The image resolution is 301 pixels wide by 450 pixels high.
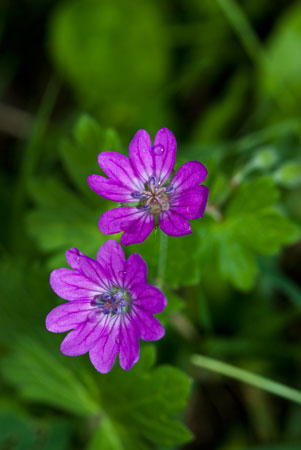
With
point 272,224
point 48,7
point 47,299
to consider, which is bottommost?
point 272,224

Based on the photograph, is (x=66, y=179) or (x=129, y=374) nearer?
(x=129, y=374)

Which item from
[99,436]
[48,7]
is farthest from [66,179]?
[99,436]

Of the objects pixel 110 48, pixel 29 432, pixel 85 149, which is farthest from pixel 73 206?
pixel 110 48

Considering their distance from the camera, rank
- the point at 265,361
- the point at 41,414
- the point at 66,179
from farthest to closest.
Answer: the point at 66,179
the point at 265,361
the point at 41,414

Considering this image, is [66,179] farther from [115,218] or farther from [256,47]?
[115,218]

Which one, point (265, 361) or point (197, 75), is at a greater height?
point (197, 75)

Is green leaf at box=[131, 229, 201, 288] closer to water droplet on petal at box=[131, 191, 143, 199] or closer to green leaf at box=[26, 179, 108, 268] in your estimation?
water droplet on petal at box=[131, 191, 143, 199]

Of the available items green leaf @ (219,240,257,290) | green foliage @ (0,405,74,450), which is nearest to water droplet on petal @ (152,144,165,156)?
green leaf @ (219,240,257,290)

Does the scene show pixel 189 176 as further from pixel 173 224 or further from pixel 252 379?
pixel 252 379

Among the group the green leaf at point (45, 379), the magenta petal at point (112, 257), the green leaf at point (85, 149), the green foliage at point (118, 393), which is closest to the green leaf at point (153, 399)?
the green foliage at point (118, 393)
